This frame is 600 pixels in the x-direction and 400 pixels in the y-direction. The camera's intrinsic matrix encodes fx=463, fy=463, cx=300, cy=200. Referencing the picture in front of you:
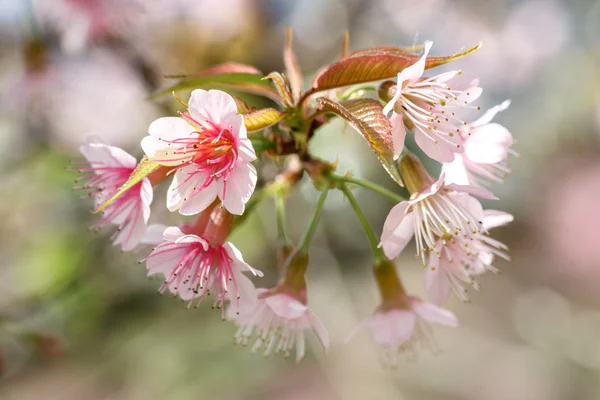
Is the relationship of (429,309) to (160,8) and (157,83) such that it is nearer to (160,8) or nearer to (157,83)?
(157,83)

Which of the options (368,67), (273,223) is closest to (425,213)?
(368,67)

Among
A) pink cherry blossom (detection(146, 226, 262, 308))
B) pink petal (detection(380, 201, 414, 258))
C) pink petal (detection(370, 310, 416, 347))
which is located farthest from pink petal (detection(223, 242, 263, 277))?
pink petal (detection(370, 310, 416, 347))

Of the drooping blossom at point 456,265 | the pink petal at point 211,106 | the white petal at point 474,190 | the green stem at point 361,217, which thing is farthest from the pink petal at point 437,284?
the pink petal at point 211,106

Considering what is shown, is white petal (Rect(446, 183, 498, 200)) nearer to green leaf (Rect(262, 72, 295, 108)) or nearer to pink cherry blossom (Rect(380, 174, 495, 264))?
pink cherry blossom (Rect(380, 174, 495, 264))

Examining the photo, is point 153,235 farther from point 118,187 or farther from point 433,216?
point 433,216

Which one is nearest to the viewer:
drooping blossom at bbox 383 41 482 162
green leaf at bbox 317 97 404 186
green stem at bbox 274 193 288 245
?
green leaf at bbox 317 97 404 186

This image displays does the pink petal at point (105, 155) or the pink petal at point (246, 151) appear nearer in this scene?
the pink petal at point (246, 151)

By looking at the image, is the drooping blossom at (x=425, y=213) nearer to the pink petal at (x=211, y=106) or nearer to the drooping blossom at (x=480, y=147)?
the drooping blossom at (x=480, y=147)
